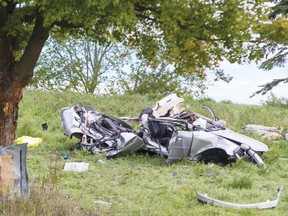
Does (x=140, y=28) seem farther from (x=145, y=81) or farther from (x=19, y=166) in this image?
(x=145, y=81)

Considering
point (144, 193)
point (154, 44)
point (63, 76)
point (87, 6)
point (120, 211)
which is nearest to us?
point (87, 6)

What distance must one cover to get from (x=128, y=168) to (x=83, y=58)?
1757 cm

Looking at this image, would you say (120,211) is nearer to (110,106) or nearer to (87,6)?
(87,6)

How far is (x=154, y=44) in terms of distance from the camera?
6.15 meters

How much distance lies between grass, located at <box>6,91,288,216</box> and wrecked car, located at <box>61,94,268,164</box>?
0.80 ft

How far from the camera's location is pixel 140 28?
6.42 meters

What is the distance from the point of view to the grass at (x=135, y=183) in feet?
17.2

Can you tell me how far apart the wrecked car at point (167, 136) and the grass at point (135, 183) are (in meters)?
0.24

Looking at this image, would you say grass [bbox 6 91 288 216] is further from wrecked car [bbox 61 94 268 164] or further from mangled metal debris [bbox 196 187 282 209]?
wrecked car [bbox 61 94 268 164]

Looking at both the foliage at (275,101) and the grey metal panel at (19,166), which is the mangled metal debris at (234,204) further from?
the foliage at (275,101)

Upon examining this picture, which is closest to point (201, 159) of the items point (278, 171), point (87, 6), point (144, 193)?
point (278, 171)

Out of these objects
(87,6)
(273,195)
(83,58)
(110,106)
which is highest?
(83,58)

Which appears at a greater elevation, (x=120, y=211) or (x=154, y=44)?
(x=154, y=44)

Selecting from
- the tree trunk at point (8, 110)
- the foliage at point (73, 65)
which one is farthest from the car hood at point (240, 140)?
the foliage at point (73, 65)
